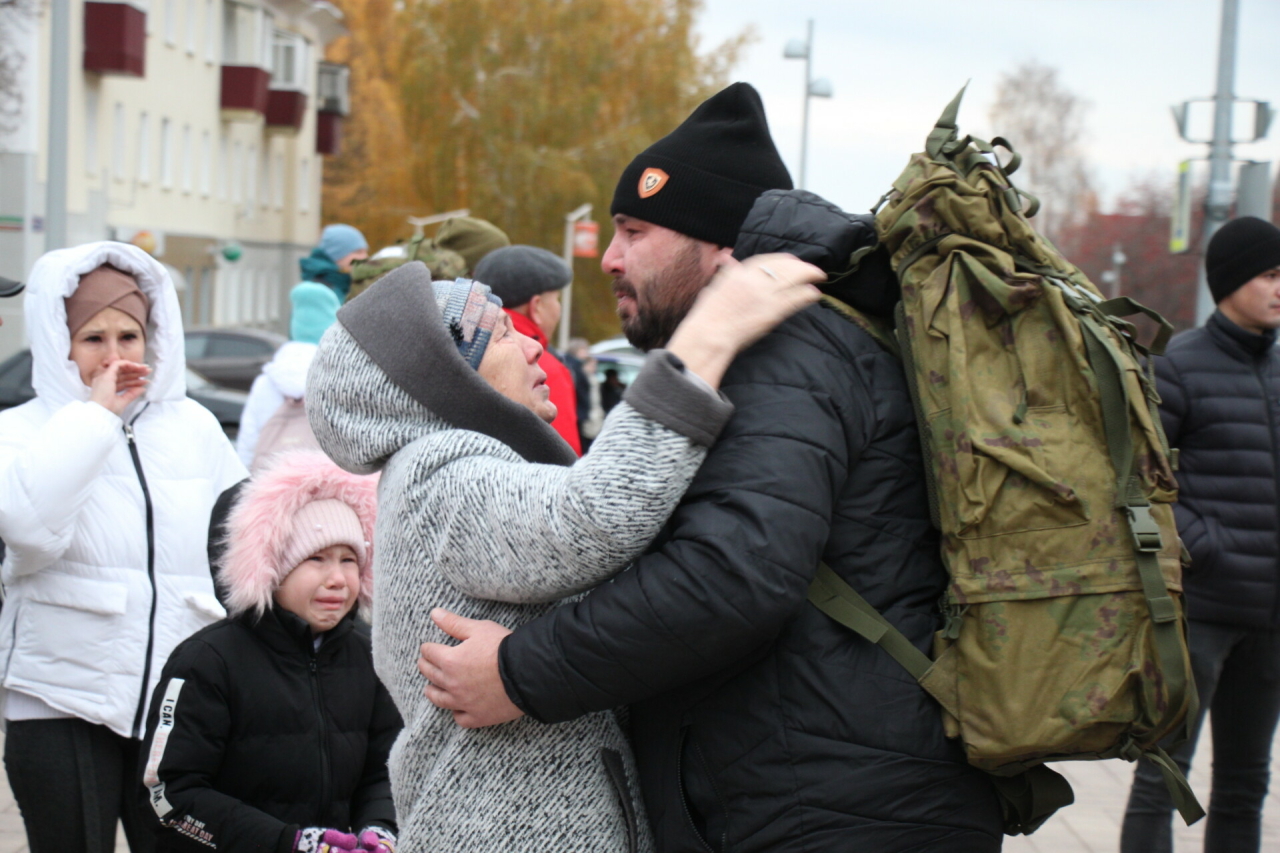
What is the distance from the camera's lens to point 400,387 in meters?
2.27

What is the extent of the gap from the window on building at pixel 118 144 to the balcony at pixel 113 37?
6.68 ft

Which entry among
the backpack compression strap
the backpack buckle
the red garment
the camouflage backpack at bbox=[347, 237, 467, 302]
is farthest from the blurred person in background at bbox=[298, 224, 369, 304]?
the backpack buckle

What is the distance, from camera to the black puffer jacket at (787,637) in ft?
6.64

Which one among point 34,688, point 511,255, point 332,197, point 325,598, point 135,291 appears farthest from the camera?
point 332,197

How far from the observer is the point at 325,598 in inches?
132

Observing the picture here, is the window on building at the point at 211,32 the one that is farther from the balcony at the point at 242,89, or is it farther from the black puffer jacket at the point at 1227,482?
the black puffer jacket at the point at 1227,482

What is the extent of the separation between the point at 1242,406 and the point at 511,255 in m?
2.75

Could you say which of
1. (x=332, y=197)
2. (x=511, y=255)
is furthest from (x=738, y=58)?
(x=511, y=255)

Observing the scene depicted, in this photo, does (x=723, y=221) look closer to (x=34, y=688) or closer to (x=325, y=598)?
(x=325, y=598)

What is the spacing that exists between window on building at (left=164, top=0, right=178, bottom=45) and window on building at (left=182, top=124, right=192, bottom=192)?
2.05 m

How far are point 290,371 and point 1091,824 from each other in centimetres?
384

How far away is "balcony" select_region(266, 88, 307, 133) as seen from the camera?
39781mm

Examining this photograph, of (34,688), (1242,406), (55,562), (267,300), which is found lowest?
(267,300)

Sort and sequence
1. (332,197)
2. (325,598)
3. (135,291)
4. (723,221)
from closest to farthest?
(723,221)
(325,598)
(135,291)
(332,197)
